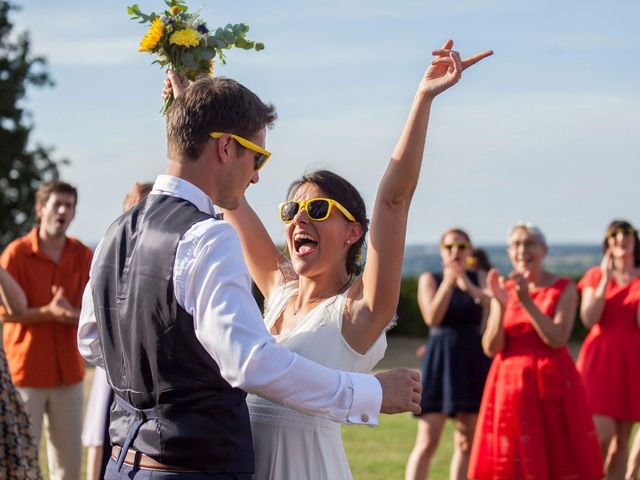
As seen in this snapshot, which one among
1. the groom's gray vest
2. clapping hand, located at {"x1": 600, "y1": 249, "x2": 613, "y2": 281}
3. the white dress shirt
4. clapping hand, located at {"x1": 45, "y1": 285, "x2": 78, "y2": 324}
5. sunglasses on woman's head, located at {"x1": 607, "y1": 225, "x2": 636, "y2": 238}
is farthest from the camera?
sunglasses on woman's head, located at {"x1": 607, "y1": 225, "x2": 636, "y2": 238}

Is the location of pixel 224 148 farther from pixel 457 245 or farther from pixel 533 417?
pixel 457 245

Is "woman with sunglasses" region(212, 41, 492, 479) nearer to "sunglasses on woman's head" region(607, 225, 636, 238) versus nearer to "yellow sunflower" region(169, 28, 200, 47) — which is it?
"yellow sunflower" region(169, 28, 200, 47)

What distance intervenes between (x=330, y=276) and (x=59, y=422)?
415 cm

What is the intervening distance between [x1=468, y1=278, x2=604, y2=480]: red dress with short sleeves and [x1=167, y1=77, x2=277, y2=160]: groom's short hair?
5096 mm

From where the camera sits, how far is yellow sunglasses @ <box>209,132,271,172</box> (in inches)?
114

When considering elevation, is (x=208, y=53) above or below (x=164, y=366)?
above

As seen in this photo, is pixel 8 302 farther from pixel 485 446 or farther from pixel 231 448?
pixel 231 448

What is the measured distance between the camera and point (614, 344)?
8805 mm

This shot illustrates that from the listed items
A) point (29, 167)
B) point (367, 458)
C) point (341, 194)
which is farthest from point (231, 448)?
point (29, 167)

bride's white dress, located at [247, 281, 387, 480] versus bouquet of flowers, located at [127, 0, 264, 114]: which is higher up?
bouquet of flowers, located at [127, 0, 264, 114]

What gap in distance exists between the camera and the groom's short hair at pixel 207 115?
114 inches

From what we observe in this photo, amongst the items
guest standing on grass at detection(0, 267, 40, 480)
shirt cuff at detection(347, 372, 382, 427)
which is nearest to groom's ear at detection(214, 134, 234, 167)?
shirt cuff at detection(347, 372, 382, 427)

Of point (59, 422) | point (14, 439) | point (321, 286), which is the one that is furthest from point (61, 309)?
point (321, 286)

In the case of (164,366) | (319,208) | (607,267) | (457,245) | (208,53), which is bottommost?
(164,366)
